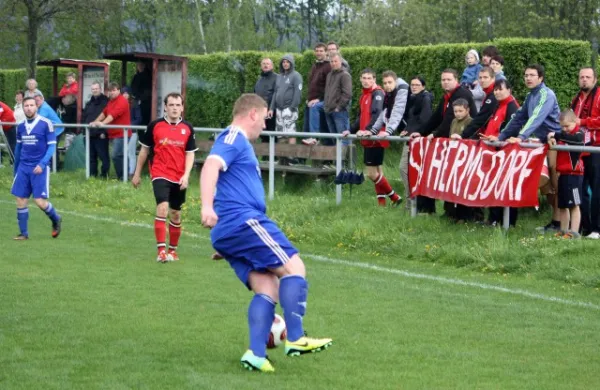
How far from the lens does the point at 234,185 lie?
7.37 meters

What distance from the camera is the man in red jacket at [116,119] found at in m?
22.0

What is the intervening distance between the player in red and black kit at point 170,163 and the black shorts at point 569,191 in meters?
4.14

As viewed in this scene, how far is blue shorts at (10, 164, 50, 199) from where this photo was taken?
48.9 feet

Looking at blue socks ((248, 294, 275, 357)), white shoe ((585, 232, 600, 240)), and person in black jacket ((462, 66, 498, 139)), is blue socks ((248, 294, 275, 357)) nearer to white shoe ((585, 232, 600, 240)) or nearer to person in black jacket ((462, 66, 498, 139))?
white shoe ((585, 232, 600, 240))

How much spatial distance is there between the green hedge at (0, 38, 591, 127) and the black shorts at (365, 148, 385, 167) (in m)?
3.20

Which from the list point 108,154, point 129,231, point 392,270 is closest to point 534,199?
point 392,270

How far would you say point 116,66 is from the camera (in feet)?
107

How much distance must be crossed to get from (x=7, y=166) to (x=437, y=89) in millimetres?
11083

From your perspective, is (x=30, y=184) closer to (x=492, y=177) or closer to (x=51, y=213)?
(x=51, y=213)

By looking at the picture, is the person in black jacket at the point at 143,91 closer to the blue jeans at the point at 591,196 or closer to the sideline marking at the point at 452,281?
the sideline marking at the point at 452,281

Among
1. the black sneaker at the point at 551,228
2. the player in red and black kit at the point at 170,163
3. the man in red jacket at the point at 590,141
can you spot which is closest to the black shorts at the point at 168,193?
the player in red and black kit at the point at 170,163

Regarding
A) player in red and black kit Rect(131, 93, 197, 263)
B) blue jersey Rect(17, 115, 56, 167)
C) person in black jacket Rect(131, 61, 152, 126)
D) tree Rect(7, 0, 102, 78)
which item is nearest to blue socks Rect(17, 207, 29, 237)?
blue jersey Rect(17, 115, 56, 167)

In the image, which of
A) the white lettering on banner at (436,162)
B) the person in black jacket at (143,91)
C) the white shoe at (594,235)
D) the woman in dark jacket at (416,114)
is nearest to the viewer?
the white shoe at (594,235)

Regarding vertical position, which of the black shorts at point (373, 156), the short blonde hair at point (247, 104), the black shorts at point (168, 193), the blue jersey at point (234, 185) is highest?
the short blonde hair at point (247, 104)
